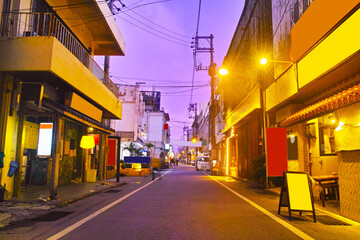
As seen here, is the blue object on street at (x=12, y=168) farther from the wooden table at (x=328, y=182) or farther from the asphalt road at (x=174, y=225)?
the wooden table at (x=328, y=182)

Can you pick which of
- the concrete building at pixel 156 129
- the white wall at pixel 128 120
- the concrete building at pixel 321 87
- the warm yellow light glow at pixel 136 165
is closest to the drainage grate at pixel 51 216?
the concrete building at pixel 321 87

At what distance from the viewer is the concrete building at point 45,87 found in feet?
33.1

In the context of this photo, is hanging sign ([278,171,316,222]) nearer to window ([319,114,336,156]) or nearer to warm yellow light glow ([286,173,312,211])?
warm yellow light glow ([286,173,312,211])

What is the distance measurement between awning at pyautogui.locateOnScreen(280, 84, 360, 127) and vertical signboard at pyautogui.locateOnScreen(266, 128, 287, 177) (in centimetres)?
160

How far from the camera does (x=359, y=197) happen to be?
7137 millimetres

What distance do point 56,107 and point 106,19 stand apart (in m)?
8.66

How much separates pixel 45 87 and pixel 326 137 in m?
12.1

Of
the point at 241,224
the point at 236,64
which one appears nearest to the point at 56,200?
the point at 241,224

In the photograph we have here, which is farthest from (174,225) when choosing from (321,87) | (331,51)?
(321,87)

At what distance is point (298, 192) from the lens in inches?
294

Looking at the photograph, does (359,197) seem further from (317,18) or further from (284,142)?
(284,142)

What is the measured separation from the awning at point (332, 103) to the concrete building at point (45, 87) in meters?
8.94

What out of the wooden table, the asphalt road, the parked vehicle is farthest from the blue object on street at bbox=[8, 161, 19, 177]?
the parked vehicle

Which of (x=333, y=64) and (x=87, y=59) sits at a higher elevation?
(x=87, y=59)
